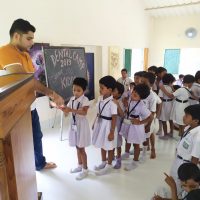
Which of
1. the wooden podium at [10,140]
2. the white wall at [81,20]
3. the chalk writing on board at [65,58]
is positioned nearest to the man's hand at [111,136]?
the wooden podium at [10,140]

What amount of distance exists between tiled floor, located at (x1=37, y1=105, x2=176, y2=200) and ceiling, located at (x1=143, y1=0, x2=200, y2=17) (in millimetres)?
5440

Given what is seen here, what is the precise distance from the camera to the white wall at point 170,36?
23.4 feet

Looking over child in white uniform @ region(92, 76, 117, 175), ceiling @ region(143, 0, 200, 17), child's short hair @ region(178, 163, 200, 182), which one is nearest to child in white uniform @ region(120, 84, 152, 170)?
child in white uniform @ region(92, 76, 117, 175)

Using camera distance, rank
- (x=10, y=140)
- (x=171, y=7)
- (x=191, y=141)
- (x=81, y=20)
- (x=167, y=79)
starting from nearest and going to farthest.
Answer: (x=10, y=140)
(x=191, y=141)
(x=167, y=79)
(x=81, y=20)
(x=171, y=7)

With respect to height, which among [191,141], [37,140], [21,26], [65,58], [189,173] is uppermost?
[21,26]

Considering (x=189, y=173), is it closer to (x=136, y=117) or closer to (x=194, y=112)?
(x=194, y=112)

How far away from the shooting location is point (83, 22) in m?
4.25

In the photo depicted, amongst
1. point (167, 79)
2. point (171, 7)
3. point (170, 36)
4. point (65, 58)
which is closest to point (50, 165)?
point (65, 58)

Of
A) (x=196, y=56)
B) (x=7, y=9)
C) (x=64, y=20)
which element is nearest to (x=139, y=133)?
(x=7, y=9)

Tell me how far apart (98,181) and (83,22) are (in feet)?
10.6

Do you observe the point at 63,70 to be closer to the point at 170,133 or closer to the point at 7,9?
the point at 7,9

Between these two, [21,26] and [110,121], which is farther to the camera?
[110,121]

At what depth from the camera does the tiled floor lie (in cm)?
193

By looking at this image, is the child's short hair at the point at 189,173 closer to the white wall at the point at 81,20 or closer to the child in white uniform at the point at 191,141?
the child in white uniform at the point at 191,141
